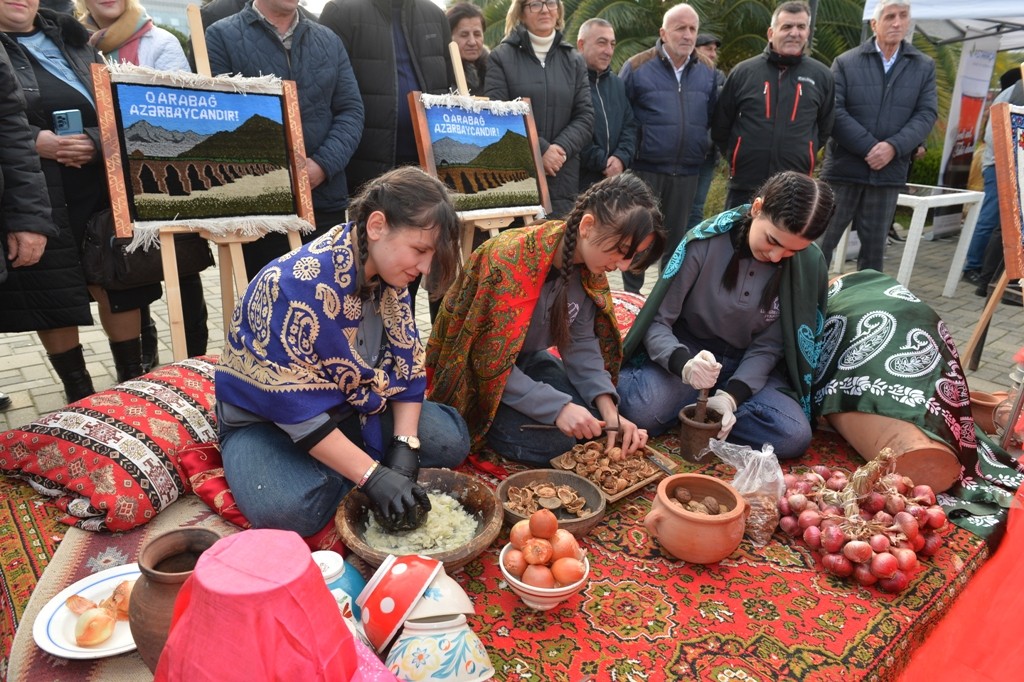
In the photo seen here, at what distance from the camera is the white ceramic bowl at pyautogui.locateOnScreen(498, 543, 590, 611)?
191 cm

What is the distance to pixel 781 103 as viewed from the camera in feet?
16.5

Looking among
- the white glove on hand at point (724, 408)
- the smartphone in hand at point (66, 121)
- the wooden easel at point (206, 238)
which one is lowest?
the white glove on hand at point (724, 408)

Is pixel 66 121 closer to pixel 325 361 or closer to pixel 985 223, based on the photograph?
pixel 325 361

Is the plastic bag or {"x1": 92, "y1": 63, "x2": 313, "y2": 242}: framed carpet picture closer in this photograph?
the plastic bag

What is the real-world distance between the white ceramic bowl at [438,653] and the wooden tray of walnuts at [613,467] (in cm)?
100

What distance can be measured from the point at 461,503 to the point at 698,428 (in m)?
1.12

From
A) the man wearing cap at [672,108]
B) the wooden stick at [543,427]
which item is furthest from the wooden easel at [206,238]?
the man wearing cap at [672,108]

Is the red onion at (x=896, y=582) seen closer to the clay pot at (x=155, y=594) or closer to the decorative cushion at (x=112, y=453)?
the clay pot at (x=155, y=594)

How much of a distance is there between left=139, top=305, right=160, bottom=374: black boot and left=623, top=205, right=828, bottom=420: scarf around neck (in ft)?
9.29

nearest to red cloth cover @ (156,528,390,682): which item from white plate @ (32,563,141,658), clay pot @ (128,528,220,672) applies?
clay pot @ (128,528,220,672)

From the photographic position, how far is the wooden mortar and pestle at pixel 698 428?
113 inches

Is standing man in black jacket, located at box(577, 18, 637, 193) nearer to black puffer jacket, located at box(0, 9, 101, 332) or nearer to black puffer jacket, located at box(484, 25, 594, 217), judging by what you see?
black puffer jacket, located at box(484, 25, 594, 217)

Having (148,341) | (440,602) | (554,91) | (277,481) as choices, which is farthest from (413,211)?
(554,91)

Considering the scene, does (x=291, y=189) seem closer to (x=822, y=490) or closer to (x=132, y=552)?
(x=132, y=552)
